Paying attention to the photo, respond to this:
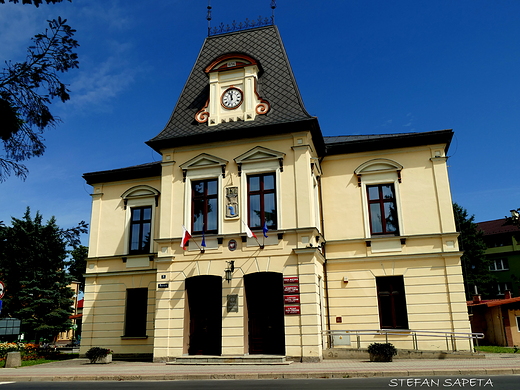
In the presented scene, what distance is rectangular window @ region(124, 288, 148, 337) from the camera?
21.4m

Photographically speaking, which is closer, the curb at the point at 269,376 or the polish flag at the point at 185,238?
the curb at the point at 269,376

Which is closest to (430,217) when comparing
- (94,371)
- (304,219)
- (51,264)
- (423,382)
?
(304,219)

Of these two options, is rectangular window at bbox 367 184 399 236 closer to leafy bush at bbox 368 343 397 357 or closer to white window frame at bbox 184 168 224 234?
leafy bush at bbox 368 343 397 357

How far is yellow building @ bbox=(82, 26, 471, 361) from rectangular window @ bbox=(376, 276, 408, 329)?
0.05 m

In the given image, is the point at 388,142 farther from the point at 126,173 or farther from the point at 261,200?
the point at 126,173

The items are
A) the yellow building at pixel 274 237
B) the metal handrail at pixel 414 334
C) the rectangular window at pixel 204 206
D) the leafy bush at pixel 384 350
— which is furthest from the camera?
the rectangular window at pixel 204 206

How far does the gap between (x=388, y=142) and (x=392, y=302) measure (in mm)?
7129

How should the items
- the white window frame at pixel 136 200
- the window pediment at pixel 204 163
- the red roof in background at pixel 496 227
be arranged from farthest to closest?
the red roof in background at pixel 496 227 → the white window frame at pixel 136 200 → the window pediment at pixel 204 163

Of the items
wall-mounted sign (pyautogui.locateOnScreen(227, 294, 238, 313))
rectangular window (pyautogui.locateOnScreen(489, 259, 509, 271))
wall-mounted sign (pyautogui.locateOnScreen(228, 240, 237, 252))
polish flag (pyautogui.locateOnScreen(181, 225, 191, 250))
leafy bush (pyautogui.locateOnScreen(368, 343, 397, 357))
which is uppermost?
rectangular window (pyautogui.locateOnScreen(489, 259, 509, 271))

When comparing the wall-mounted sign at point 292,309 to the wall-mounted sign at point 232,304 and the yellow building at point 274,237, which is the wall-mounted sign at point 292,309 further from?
the wall-mounted sign at point 232,304

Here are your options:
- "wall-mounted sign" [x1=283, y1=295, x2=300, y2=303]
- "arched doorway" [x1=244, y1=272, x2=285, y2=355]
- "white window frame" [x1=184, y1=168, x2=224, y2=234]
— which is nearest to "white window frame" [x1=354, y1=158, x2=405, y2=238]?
"wall-mounted sign" [x1=283, y1=295, x2=300, y2=303]

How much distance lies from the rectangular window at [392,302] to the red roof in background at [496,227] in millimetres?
40654

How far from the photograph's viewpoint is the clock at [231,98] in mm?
20266

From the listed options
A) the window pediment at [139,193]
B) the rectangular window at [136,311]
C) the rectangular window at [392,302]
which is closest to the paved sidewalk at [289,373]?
the rectangular window at [392,302]
